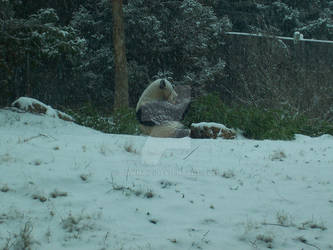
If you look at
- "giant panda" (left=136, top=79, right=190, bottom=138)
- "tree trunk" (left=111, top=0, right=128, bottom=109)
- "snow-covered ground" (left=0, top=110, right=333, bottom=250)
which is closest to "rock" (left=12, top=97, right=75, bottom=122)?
"giant panda" (left=136, top=79, right=190, bottom=138)

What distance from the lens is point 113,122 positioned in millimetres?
8852

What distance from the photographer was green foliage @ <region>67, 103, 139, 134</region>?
27.6 ft

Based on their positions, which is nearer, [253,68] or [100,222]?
[100,222]

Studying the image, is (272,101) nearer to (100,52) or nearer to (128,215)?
(100,52)

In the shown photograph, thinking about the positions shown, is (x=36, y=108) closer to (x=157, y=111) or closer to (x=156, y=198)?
(x=157, y=111)

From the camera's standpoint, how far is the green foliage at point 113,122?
8414mm

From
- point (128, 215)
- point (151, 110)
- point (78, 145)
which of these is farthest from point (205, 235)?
point (151, 110)

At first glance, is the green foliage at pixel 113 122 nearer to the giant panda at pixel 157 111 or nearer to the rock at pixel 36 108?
the rock at pixel 36 108

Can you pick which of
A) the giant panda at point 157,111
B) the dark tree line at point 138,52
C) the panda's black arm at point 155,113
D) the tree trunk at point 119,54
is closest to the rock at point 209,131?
the giant panda at point 157,111

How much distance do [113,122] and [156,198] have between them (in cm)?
556

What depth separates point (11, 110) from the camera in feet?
28.4

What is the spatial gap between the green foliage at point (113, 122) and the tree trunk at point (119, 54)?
3.45 m

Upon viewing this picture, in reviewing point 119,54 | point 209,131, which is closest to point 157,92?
point 209,131

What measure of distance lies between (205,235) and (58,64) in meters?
12.6
